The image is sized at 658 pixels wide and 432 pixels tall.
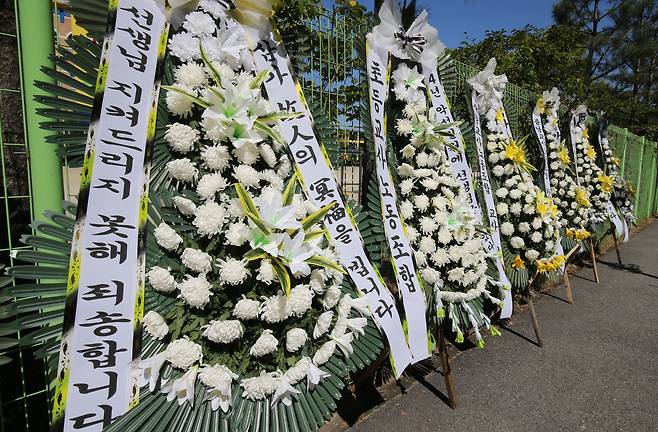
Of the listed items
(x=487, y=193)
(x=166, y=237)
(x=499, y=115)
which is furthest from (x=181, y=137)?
(x=499, y=115)

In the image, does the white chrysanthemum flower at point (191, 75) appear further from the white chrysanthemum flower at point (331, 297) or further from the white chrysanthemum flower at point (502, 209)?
the white chrysanthemum flower at point (502, 209)

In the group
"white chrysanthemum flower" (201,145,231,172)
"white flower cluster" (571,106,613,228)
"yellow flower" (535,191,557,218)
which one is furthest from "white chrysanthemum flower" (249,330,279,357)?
"white flower cluster" (571,106,613,228)

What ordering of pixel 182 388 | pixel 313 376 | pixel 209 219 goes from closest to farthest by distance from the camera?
1. pixel 182 388
2. pixel 209 219
3. pixel 313 376

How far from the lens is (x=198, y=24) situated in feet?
5.34

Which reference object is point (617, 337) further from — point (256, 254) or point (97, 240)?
point (97, 240)

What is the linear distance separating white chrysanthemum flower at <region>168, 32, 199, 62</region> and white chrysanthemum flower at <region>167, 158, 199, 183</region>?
0.43 meters

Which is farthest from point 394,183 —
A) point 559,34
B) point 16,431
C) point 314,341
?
point 559,34

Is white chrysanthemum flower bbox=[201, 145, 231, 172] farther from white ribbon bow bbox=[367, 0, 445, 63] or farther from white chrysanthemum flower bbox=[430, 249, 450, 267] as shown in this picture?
white chrysanthemum flower bbox=[430, 249, 450, 267]

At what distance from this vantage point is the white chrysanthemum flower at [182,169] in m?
1.50

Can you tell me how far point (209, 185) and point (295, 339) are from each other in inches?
26.2

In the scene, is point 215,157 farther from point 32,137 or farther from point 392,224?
point 392,224

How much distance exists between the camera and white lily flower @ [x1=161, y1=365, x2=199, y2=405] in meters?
1.36

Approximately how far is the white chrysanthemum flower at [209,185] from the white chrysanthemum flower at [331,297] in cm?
64

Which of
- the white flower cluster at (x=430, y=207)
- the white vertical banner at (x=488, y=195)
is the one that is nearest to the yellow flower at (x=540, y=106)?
the white vertical banner at (x=488, y=195)
